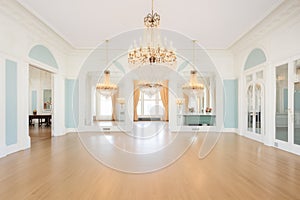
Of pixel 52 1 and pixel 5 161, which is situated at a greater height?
pixel 52 1

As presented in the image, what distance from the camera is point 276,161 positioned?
451cm

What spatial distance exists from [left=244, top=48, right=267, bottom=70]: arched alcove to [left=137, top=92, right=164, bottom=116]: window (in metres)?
9.53

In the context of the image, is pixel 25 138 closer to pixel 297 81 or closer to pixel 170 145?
pixel 170 145

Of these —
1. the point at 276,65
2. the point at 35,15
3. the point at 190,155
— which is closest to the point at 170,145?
the point at 190,155

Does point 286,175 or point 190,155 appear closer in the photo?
point 286,175

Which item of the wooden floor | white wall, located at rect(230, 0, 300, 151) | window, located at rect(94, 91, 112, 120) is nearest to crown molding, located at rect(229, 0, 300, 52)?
white wall, located at rect(230, 0, 300, 151)

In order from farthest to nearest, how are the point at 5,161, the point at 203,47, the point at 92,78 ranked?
the point at 92,78, the point at 203,47, the point at 5,161

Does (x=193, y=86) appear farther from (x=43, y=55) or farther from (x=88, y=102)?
(x=43, y=55)

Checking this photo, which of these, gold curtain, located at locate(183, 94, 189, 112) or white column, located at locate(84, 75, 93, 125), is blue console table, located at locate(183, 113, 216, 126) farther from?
white column, located at locate(84, 75, 93, 125)

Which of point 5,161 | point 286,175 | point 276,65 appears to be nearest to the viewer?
point 286,175

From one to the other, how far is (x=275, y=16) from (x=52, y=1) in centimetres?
527

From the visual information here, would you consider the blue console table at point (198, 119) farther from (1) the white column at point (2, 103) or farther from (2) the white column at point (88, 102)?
(1) the white column at point (2, 103)

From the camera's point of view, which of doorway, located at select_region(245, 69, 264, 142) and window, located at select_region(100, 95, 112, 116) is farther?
window, located at select_region(100, 95, 112, 116)

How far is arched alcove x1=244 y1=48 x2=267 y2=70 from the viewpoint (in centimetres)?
681
